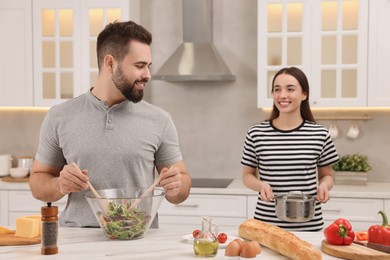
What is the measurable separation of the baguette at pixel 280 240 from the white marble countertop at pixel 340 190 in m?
1.71

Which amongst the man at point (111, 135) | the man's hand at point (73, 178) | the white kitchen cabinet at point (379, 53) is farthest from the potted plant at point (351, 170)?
the man's hand at point (73, 178)

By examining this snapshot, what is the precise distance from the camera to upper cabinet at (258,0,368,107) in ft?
13.8

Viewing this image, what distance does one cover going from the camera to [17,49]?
15.1 ft

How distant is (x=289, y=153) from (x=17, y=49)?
2382mm

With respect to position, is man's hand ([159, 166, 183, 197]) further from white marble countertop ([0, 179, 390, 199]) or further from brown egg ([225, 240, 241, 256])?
white marble countertop ([0, 179, 390, 199])

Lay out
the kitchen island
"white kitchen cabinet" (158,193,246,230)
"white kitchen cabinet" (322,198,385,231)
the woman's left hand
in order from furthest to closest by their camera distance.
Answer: "white kitchen cabinet" (158,193,246,230)
"white kitchen cabinet" (322,198,385,231)
the woman's left hand
the kitchen island

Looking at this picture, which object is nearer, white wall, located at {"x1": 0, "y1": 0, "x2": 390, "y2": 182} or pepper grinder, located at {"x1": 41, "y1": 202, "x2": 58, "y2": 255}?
pepper grinder, located at {"x1": 41, "y1": 202, "x2": 58, "y2": 255}

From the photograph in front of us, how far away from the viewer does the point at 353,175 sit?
4273mm

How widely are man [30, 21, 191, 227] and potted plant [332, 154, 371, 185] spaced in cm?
191

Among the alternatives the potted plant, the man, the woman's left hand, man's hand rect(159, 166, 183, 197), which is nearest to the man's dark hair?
the man

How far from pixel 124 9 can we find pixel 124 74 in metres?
1.97

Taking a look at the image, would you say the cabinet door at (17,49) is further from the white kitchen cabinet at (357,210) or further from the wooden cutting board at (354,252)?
the wooden cutting board at (354,252)

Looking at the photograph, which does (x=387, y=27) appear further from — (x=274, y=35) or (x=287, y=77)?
(x=287, y=77)

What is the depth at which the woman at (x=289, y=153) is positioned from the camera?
3.19 metres
